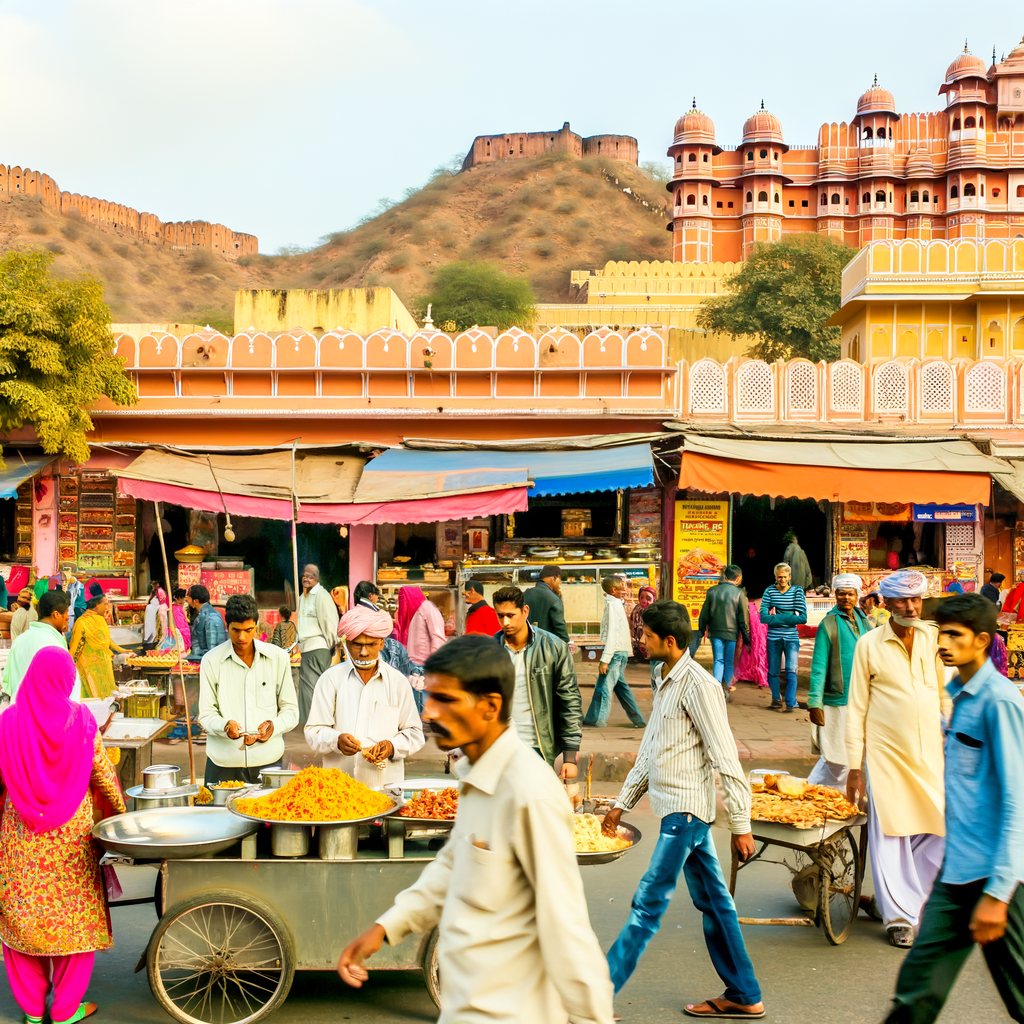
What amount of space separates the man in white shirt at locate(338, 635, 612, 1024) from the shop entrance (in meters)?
13.8

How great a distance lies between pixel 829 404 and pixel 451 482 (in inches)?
212

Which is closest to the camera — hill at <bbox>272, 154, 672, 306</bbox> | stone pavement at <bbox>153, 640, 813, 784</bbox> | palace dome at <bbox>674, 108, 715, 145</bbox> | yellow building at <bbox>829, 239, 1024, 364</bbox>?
stone pavement at <bbox>153, 640, 813, 784</bbox>

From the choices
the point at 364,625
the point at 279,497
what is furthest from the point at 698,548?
the point at 364,625

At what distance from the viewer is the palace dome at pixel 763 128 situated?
53250mm

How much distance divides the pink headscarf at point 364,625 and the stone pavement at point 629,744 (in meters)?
3.60

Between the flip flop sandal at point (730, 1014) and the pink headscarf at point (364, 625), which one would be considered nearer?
the flip flop sandal at point (730, 1014)

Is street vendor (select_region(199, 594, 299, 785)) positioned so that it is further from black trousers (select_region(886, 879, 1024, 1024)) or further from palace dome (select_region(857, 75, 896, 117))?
palace dome (select_region(857, 75, 896, 117))

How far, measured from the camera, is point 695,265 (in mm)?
49219

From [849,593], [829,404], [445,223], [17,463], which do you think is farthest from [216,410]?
[445,223]

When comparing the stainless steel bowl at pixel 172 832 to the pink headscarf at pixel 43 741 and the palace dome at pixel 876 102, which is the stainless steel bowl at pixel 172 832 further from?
the palace dome at pixel 876 102

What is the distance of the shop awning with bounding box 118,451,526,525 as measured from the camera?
10727 mm

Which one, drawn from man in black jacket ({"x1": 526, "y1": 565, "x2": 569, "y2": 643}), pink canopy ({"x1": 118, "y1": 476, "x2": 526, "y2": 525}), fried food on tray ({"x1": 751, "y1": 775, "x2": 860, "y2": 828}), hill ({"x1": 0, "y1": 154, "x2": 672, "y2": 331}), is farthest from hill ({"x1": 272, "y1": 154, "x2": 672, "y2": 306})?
fried food on tray ({"x1": 751, "y1": 775, "x2": 860, "y2": 828})

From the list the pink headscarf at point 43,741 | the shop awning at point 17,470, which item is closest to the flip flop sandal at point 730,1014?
the pink headscarf at point 43,741

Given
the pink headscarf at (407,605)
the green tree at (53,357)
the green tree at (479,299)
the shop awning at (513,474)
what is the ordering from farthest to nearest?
the green tree at (479,299), the green tree at (53,357), the shop awning at (513,474), the pink headscarf at (407,605)
